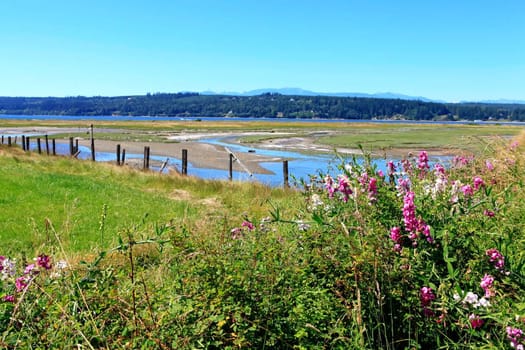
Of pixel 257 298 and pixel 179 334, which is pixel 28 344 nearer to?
pixel 179 334

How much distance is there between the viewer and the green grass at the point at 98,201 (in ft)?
30.3

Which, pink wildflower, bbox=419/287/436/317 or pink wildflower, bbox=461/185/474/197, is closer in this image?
pink wildflower, bbox=419/287/436/317

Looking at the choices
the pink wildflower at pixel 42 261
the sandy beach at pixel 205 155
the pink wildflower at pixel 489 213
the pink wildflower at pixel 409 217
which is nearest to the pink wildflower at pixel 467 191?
the pink wildflower at pixel 489 213

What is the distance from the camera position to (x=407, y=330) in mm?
2621

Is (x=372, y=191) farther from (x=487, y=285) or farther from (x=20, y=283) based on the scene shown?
(x=20, y=283)

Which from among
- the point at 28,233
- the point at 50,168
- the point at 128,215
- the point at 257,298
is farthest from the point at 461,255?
the point at 50,168

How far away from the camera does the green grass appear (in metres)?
9.24

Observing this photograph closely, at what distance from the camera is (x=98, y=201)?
1393 cm

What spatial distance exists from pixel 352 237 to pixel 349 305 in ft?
1.21

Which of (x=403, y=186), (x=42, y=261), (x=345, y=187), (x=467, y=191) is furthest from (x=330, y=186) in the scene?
(x=42, y=261)

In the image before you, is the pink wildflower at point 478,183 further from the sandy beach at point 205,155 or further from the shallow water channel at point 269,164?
the sandy beach at point 205,155

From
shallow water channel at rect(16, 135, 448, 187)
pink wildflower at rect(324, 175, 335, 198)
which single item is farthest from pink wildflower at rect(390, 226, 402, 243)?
shallow water channel at rect(16, 135, 448, 187)

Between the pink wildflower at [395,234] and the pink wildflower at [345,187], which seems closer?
the pink wildflower at [395,234]

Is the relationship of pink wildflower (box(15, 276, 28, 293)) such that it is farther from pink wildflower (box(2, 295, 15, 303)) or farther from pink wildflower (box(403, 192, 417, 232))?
pink wildflower (box(403, 192, 417, 232))
